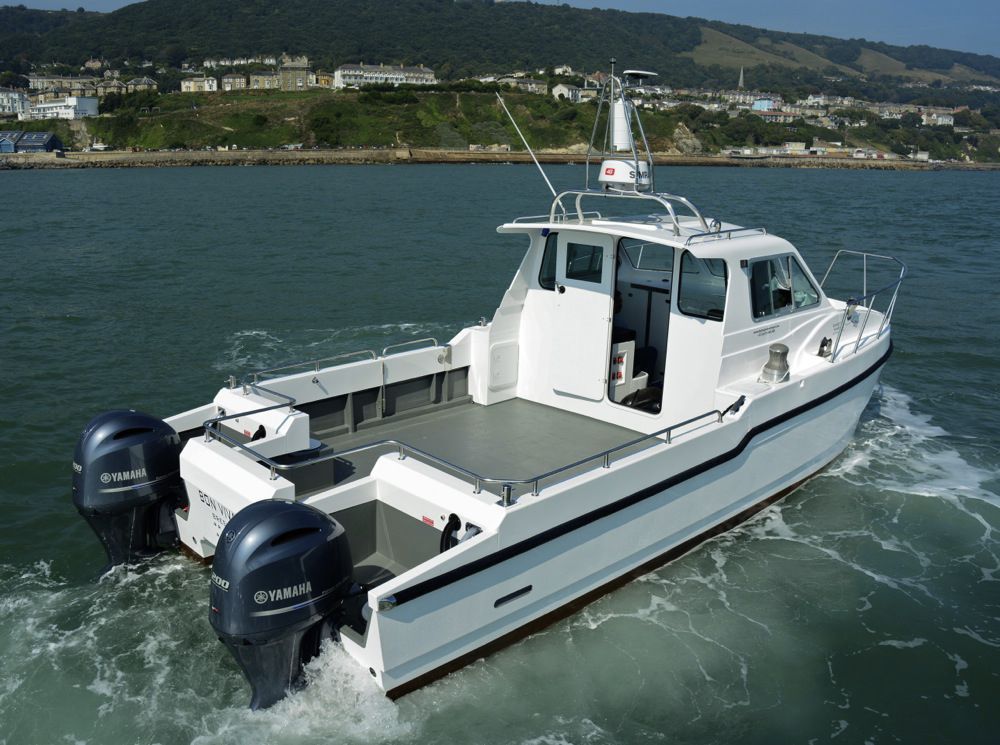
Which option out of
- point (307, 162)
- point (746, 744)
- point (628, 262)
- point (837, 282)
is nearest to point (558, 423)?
point (628, 262)

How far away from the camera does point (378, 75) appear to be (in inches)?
6289

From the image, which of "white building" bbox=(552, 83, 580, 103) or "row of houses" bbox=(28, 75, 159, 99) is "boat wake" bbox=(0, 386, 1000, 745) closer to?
"white building" bbox=(552, 83, 580, 103)

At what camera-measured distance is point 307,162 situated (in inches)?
3211

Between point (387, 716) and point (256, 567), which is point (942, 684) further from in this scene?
point (256, 567)

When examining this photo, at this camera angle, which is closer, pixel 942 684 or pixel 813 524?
pixel 942 684

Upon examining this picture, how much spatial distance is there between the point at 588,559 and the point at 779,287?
4.00 m

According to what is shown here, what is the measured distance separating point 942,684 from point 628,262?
527 cm

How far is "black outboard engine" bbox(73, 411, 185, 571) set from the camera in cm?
661

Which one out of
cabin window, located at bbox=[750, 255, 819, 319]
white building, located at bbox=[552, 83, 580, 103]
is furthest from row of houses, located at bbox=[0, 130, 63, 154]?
cabin window, located at bbox=[750, 255, 819, 319]

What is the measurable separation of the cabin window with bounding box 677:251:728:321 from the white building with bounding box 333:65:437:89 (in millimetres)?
155066

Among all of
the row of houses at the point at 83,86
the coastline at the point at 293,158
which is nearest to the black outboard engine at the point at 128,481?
the coastline at the point at 293,158

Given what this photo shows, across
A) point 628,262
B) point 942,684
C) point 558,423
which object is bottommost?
point 942,684

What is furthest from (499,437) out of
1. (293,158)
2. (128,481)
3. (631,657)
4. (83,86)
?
(83,86)

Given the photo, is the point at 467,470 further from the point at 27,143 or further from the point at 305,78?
the point at 305,78
